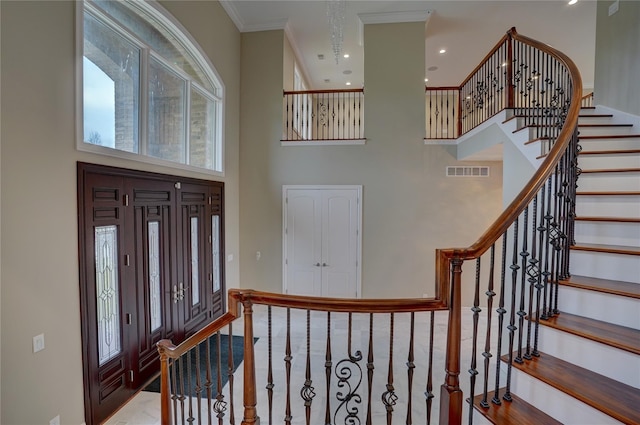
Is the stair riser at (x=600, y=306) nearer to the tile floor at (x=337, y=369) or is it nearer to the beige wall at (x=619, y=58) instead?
the tile floor at (x=337, y=369)

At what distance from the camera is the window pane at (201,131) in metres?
4.14

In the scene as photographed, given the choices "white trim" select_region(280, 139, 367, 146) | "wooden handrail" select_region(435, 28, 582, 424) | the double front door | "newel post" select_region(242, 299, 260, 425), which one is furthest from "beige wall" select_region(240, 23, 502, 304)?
"newel post" select_region(242, 299, 260, 425)

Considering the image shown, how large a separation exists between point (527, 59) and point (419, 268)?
3.44 metres

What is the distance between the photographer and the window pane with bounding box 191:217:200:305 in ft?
13.1

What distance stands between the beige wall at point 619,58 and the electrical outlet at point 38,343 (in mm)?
6216

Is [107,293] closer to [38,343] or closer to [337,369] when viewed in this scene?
[38,343]

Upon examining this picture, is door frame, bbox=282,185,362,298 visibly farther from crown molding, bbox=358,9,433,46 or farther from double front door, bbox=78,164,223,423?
crown molding, bbox=358,9,433,46

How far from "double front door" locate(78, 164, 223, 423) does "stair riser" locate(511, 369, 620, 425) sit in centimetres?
320

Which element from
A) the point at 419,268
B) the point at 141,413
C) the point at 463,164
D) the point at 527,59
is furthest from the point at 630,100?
the point at 141,413

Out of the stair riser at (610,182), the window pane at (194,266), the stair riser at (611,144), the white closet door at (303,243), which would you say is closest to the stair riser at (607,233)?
the stair riser at (610,182)

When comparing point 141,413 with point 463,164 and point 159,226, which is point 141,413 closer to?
point 159,226

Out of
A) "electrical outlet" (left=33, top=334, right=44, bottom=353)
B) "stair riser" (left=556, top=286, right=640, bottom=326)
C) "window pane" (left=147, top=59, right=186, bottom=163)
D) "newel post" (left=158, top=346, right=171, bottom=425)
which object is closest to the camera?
"stair riser" (left=556, top=286, right=640, bottom=326)

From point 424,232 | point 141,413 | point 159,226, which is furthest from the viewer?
point 424,232

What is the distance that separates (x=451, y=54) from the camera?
6.25 metres
